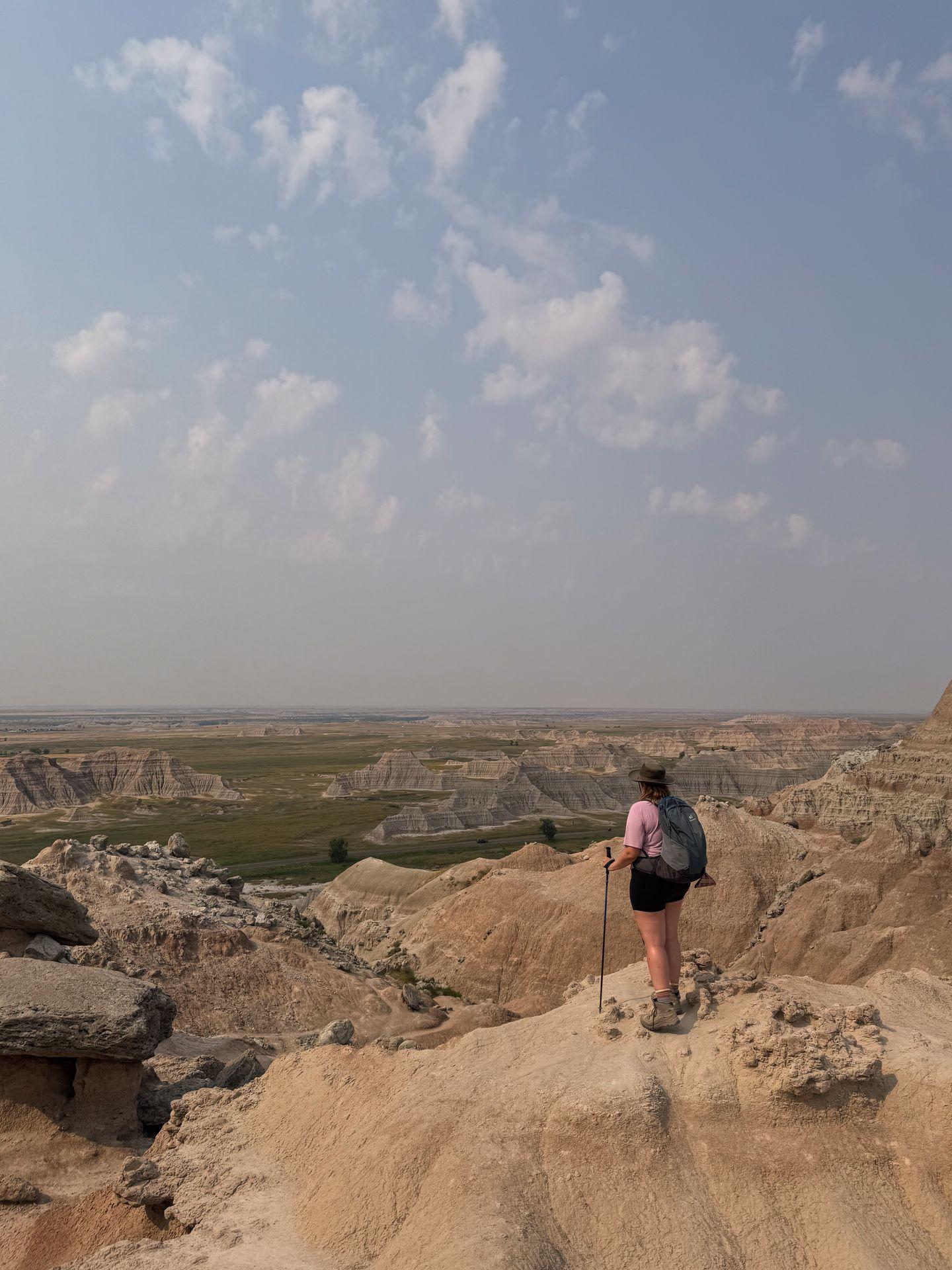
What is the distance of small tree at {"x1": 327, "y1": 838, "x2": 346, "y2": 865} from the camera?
69250 mm

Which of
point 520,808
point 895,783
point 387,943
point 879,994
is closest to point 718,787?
point 520,808

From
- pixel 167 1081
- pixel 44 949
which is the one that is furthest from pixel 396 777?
pixel 167 1081

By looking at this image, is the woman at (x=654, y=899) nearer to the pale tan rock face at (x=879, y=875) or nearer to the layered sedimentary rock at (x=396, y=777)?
the pale tan rock face at (x=879, y=875)

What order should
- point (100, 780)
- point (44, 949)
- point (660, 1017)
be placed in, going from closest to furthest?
1. point (660, 1017)
2. point (44, 949)
3. point (100, 780)

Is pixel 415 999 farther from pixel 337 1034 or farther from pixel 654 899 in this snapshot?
pixel 654 899

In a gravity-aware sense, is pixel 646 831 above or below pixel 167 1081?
above

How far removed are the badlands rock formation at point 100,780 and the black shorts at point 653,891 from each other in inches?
4129

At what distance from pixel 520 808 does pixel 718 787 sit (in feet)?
111

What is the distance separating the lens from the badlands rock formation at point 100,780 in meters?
96.3

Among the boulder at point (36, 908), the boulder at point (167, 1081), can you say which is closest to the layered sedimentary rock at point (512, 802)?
the boulder at point (36, 908)

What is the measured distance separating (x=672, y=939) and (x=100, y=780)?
392 ft

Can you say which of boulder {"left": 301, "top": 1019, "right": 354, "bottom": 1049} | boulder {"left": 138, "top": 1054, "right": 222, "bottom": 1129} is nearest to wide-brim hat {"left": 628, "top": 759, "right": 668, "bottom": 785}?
boulder {"left": 138, "top": 1054, "right": 222, "bottom": 1129}

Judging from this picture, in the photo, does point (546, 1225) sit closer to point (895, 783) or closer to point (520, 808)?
point (895, 783)

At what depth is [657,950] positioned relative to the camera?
8.37 metres
